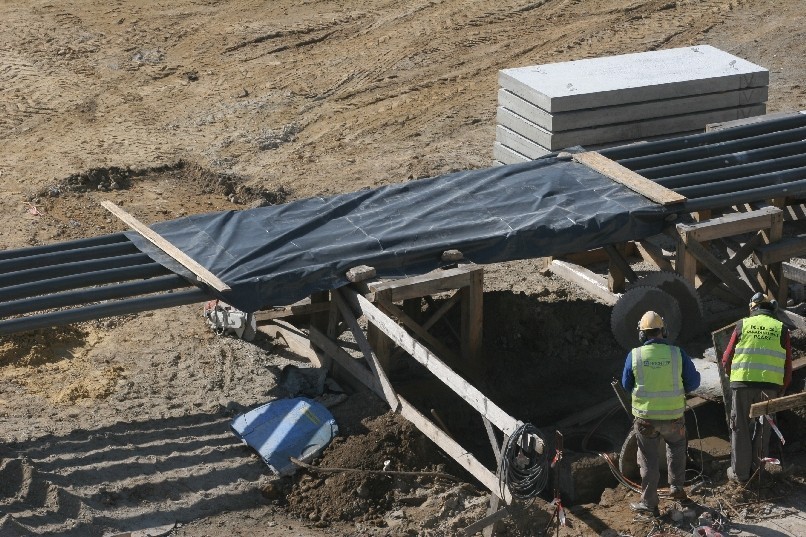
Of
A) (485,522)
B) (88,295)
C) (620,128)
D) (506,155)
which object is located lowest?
(485,522)

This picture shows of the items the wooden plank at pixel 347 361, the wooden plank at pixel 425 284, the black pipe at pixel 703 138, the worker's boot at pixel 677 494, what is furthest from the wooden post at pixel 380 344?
the black pipe at pixel 703 138

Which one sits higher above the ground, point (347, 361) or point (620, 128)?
point (620, 128)

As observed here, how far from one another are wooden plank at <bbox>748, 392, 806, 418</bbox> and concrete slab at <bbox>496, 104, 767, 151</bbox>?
5092 mm

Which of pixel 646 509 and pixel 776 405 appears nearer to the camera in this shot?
pixel 646 509

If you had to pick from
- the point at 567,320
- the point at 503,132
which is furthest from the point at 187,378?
the point at 503,132

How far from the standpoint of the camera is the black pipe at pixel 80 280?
11.4 meters

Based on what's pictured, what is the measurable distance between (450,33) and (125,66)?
16.8 feet

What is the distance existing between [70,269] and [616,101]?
6.55 m

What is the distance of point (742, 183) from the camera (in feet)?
43.3

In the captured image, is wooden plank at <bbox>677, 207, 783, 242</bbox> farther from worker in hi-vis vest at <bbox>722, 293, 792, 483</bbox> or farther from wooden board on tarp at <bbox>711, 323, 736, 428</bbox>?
worker in hi-vis vest at <bbox>722, 293, 792, 483</bbox>

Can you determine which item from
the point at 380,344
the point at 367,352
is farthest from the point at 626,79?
the point at 367,352

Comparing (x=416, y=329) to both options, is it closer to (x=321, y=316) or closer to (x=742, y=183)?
(x=321, y=316)

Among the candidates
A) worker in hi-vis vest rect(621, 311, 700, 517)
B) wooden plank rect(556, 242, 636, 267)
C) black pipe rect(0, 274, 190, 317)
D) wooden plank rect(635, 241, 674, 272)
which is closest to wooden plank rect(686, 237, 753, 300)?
wooden plank rect(635, 241, 674, 272)

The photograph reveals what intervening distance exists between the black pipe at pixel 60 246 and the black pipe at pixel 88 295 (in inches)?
25.9
